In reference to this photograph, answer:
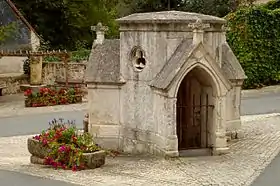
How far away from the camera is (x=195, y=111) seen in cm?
1623

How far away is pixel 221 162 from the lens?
14.1m

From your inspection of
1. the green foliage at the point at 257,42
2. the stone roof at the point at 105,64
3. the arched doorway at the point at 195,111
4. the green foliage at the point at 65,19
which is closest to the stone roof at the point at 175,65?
the arched doorway at the point at 195,111

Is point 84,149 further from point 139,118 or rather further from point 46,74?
point 46,74

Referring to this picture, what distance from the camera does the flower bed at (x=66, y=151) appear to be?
13.6 m

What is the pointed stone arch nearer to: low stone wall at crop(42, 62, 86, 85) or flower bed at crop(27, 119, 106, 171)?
flower bed at crop(27, 119, 106, 171)

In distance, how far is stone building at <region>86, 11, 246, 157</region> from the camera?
14500mm

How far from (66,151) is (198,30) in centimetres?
419

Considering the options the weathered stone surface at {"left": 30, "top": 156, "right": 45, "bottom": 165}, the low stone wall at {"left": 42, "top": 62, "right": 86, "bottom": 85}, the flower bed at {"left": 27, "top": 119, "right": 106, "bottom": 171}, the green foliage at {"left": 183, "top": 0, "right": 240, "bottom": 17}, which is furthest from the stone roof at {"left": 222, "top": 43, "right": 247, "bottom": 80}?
the green foliage at {"left": 183, "top": 0, "right": 240, "bottom": 17}

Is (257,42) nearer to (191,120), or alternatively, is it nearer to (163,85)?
(191,120)

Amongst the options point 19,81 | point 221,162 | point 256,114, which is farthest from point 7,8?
point 221,162

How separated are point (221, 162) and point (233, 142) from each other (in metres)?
2.81

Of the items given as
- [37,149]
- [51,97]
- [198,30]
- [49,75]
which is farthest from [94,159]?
[49,75]

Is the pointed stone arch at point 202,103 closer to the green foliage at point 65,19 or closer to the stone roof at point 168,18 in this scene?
the stone roof at point 168,18

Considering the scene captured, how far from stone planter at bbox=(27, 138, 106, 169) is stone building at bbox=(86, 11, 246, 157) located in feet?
5.25
